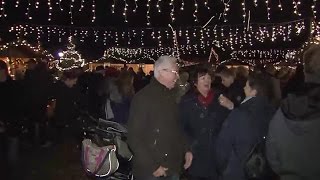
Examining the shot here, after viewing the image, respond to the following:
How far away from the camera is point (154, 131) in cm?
493

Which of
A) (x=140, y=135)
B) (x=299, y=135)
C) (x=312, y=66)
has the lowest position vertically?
(x=140, y=135)

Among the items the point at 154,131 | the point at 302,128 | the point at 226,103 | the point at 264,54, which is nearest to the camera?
the point at 302,128

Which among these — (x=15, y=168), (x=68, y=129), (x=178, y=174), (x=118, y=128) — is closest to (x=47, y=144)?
(x=68, y=129)

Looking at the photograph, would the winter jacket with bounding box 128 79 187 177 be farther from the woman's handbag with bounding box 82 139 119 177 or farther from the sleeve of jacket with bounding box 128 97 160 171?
the woman's handbag with bounding box 82 139 119 177

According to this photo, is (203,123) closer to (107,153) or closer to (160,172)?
(107,153)

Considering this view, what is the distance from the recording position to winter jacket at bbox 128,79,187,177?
15.8 feet

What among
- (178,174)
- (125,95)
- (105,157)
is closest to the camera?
(178,174)

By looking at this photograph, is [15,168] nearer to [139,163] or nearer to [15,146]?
[15,146]

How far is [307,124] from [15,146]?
592 cm

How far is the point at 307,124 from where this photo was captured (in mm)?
4113

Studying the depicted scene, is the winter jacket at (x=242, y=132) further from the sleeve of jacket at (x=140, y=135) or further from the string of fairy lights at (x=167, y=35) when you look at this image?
the string of fairy lights at (x=167, y=35)

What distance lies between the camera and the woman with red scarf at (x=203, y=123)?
618 cm

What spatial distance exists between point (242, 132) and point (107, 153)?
5.94 ft

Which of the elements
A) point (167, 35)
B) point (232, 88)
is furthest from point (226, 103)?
point (167, 35)
